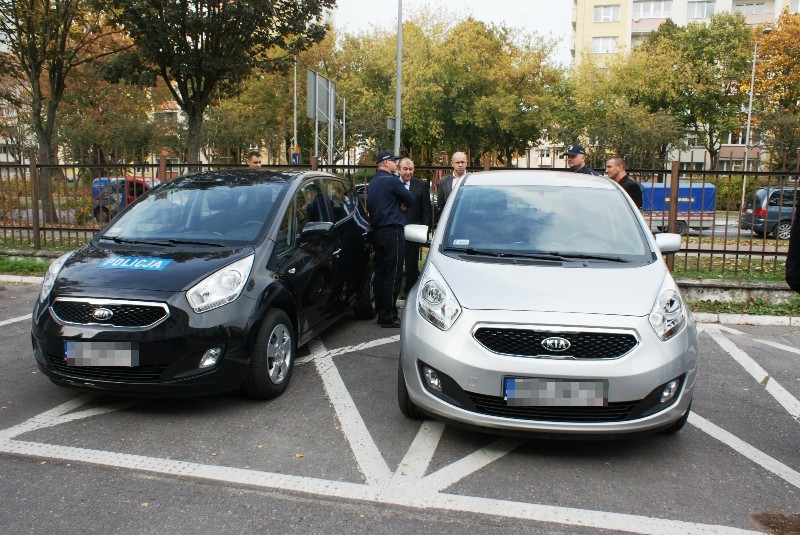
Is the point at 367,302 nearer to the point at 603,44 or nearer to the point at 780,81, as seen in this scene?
the point at 780,81

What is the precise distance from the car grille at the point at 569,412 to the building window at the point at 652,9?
62098 mm

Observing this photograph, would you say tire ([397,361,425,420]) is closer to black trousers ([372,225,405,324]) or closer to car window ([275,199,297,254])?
car window ([275,199,297,254])

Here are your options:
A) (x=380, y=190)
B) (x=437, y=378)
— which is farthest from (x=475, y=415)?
(x=380, y=190)

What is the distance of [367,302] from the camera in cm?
698

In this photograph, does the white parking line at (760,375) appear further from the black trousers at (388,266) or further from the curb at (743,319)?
the black trousers at (388,266)

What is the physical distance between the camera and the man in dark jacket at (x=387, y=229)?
21.4 feet

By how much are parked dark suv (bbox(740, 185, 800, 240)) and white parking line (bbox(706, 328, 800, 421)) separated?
206cm

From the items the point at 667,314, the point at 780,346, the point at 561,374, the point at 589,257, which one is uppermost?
the point at 589,257

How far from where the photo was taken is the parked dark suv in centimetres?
825

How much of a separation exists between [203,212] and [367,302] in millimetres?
2349

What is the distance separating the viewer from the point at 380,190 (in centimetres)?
654

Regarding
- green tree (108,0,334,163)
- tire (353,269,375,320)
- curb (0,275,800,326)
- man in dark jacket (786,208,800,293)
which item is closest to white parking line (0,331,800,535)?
man in dark jacket (786,208,800,293)

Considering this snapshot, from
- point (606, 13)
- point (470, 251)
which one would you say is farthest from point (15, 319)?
point (606, 13)

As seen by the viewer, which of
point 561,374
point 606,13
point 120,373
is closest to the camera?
point 561,374
